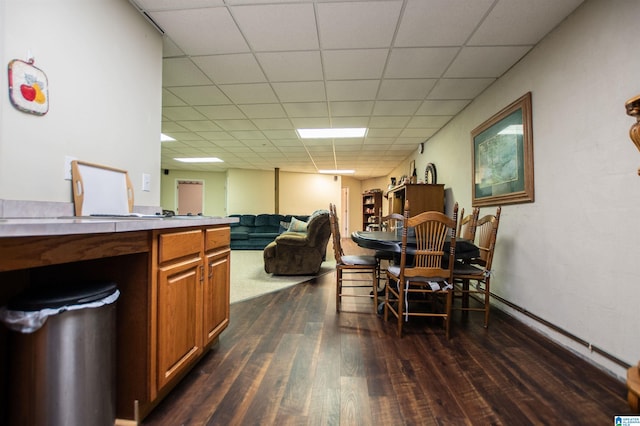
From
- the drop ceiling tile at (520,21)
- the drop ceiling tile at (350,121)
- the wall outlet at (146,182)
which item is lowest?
the wall outlet at (146,182)

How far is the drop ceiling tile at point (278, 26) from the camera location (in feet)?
6.08

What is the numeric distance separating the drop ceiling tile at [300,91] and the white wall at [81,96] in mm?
1274

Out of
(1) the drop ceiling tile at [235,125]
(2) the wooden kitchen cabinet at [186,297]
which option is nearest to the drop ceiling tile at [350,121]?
(1) the drop ceiling tile at [235,125]

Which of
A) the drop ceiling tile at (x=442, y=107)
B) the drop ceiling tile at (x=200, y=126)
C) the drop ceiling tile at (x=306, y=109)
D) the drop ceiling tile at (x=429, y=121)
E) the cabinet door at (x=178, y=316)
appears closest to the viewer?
the cabinet door at (x=178, y=316)

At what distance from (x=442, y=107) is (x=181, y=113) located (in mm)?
3697

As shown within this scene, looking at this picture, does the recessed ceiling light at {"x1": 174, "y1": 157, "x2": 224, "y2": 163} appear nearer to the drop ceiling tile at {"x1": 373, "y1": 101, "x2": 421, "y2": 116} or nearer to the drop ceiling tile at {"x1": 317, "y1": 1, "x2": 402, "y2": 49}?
the drop ceiling tile at {"x1": 373, "y1": 101, "x2": 421, "y2": 116}

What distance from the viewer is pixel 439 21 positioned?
1942 mm

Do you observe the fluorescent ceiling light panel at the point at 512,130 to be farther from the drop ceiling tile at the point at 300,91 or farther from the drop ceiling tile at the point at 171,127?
the drop ceiling tile at the point at 171,127

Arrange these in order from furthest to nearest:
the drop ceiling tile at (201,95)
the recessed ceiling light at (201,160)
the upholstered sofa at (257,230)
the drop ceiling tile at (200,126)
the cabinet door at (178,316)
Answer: the upholstered sofa at (257,230), the recessed ceiling light at (201,160), the drop ceiling tile at (200,126), the drop ceiling tile at (201,95), the cabinet door at (178,316)

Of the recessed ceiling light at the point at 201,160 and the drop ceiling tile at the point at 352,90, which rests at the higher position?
the recessed ceiling light at the point at 201,160

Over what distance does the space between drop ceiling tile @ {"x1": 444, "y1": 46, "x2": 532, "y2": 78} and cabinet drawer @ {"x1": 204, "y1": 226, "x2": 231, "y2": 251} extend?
2538 mm

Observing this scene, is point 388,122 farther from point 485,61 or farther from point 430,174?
point 485,61

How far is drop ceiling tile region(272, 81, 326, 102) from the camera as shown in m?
2.94

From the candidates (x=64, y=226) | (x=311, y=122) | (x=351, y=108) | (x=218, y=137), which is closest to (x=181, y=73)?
(x=311, y=122)
